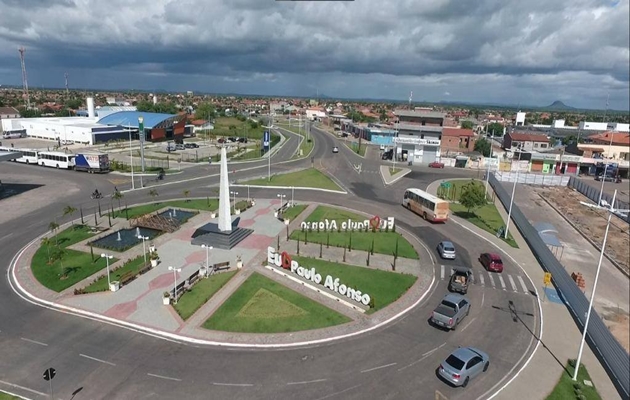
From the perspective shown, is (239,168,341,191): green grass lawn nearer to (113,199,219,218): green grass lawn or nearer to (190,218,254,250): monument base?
(113,199,219,218): green grass lawn

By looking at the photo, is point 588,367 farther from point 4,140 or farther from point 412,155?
point 4,140

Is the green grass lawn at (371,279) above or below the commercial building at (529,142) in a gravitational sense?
below

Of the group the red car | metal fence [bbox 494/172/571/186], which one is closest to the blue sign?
metal fence [bbox 494/172/571/186]

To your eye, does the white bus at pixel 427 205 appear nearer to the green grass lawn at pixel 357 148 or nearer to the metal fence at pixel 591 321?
the metal fence at pixel 591 321

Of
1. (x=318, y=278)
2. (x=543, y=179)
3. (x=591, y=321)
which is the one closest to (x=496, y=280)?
(x=591, y=321)

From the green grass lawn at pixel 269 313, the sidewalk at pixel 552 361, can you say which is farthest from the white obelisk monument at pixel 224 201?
the sidewalk at pixel 552 361

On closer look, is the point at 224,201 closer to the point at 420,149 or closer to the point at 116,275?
the point at 116,275
